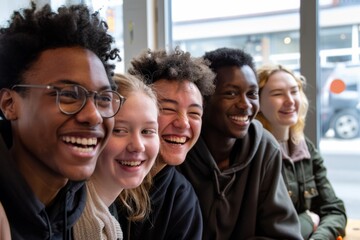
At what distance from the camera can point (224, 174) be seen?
1.55m

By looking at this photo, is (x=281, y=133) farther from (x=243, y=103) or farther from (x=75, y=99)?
(x=75, y=99)

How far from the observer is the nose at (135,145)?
3.80ft

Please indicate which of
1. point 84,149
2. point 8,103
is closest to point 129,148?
point 84,149

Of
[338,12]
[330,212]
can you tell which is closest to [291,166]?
[330,212]

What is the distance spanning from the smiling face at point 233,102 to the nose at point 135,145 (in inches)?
17.6

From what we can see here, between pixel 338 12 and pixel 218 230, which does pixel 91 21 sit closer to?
pixel 218 230

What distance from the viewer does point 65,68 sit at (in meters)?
0.87

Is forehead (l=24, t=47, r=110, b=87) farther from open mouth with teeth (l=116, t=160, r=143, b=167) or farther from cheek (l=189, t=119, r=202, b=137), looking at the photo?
cheek (l=189, t=119, r=202, b=137)

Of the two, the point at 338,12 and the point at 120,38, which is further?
the point at 120,38

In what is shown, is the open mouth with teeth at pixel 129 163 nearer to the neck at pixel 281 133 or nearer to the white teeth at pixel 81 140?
the white teeth at pixel 81 140

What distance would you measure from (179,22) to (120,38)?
422 millimetres

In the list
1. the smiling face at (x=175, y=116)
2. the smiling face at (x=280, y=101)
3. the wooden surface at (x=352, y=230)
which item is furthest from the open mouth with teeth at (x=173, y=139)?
the wooden surface at (x=352, y=230)

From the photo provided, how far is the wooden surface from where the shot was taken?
5.92 feet

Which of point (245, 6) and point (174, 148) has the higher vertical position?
point (245, 6)
